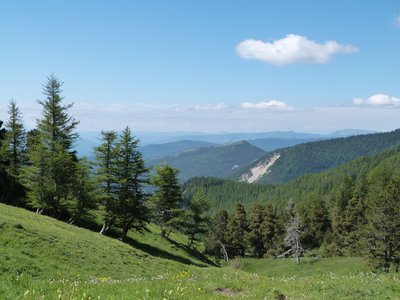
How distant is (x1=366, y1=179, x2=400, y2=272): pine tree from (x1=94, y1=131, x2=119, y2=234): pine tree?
130 ft

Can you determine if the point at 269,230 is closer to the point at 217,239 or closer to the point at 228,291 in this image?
the point at 217,239

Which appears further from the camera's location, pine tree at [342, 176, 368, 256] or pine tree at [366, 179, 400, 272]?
pine tree at [342, 176, 368, 256]

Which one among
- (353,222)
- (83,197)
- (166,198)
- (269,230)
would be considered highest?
(83,197)

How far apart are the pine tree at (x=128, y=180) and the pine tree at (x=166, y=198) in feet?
31.4

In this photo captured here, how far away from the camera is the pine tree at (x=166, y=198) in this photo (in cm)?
5784

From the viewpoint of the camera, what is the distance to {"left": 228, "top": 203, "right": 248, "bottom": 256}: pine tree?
327ft

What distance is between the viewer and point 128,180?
4691cm

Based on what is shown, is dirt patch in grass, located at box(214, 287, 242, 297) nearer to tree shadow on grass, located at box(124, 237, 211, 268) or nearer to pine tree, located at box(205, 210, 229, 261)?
tree shadow on grass, located at box(124, 237, 211, 268)

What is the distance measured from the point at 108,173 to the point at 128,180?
253 cm

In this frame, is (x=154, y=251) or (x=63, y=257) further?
(x=154, y=251)

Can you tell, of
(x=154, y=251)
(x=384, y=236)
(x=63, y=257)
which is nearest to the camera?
(x=63, y=257)

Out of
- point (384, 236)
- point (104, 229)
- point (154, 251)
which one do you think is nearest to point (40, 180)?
point (104, 229)

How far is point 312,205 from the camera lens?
4412 inches

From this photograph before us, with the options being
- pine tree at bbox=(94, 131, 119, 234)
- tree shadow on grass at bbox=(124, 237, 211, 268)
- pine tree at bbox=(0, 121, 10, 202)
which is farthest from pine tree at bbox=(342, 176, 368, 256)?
pine tree at bbox=(0, 121, 10, 202)
